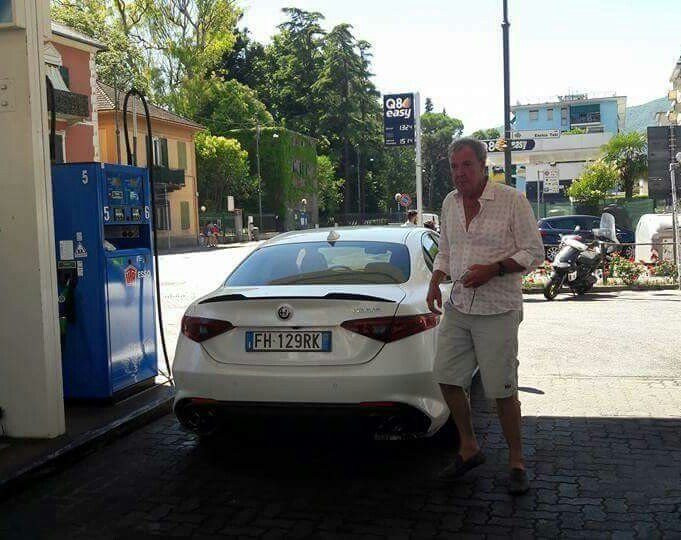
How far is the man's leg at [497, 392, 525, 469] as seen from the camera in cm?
442

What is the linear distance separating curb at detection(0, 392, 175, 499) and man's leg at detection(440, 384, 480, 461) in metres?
2.47

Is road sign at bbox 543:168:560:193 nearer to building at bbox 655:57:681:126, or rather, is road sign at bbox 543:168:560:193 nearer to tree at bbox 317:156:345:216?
building at bbox 655:57:681:126

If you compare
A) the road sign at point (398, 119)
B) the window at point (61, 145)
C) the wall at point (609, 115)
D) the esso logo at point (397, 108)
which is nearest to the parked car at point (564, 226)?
the road sign at point (398, 119)

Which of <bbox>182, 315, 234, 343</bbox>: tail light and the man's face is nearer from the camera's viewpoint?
the man's face

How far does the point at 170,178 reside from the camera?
157 ft

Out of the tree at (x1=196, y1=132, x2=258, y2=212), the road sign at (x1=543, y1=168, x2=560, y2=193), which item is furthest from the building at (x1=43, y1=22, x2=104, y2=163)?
the tree at (x1=196, y1=132, x2=258, y2=212)

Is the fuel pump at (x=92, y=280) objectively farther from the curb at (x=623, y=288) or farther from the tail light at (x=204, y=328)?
the curb at (x=623, y=288)

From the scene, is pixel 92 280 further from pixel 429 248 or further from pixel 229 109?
pixel 229 109

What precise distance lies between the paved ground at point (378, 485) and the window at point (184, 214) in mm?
46244

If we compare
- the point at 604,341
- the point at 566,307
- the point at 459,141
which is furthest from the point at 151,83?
the point at 459,141

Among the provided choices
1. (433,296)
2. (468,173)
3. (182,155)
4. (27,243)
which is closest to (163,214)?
(182,155)

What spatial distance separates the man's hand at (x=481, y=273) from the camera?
4.29 metres

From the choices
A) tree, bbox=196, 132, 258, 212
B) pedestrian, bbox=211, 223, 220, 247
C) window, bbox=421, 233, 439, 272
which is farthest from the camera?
tree, bbox=196, 132, 258, 212

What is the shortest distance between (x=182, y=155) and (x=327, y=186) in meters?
27.8
